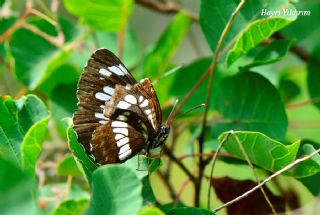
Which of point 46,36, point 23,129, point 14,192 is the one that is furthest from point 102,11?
point 14,192

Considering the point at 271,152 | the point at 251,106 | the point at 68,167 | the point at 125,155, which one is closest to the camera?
the point at 271,152

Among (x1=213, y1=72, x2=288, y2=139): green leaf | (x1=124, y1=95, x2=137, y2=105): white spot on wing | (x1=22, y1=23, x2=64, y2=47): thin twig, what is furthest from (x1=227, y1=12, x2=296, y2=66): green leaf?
(x1=22, y1=23, x2=64, y2=47): thin twig

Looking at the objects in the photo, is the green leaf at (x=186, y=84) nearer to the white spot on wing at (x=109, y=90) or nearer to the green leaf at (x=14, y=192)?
the white spot on wing at (x=109, y=90)

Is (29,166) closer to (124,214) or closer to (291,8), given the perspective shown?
(124,214)

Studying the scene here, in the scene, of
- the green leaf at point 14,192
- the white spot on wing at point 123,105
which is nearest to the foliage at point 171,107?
the green leaf at point 14,192

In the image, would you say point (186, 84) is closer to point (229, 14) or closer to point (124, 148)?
point (229, 14)

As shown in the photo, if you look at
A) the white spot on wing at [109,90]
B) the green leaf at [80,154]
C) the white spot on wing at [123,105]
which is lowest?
the green leaf at [80,154]
